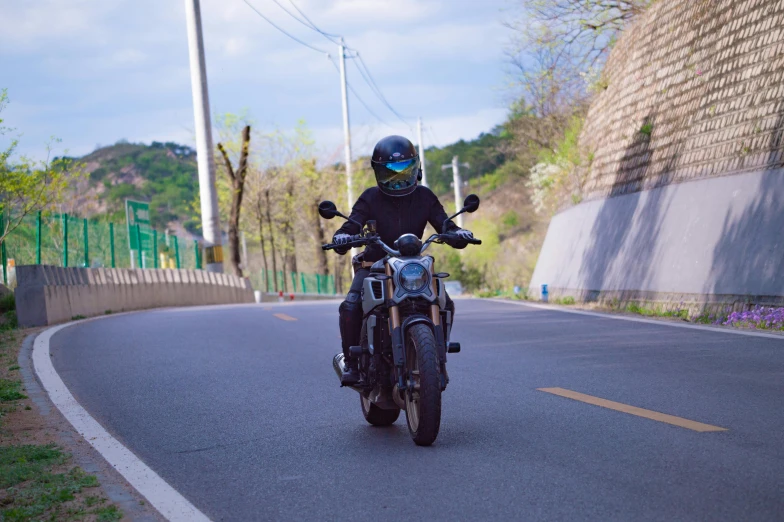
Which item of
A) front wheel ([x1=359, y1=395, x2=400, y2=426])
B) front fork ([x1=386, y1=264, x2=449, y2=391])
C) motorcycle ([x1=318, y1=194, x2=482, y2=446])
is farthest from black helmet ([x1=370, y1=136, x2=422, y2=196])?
front wheel ([x1=359, y1=395, x2=400, y2=426])

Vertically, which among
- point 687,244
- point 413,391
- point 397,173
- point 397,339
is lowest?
point 413,391

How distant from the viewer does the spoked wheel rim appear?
6160 millimetres

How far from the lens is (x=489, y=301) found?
22125 mm

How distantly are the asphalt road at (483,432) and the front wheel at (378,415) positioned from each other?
0.30 feet

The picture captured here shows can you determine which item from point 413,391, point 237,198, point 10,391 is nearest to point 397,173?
point 413,391

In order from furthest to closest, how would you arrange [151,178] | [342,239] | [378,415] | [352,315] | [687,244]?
[151,178] < [687,244] < [378,415] < [352,315] < [342,239]

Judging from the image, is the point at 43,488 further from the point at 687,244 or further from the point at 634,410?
the point at 687,244

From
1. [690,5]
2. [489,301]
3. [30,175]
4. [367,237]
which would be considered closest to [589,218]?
[489,301]

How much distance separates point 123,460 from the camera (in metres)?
6.26

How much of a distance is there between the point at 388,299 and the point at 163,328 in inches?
413

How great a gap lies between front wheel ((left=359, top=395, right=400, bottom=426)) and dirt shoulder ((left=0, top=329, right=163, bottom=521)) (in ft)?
6.20

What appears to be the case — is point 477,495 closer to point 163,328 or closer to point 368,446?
point 368,446

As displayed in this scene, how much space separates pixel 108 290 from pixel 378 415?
17128 mm

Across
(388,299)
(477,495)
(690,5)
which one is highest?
(690,5)
